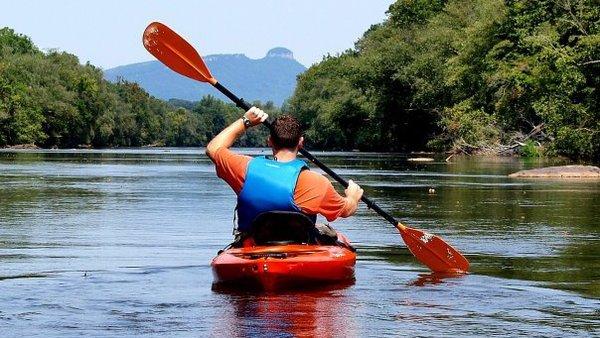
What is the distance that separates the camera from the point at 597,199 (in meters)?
24.8

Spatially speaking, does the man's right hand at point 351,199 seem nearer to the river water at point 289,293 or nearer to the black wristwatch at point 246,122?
the river water at point 289,293

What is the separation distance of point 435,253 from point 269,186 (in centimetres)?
314

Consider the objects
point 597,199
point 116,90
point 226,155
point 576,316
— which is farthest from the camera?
point 116,90

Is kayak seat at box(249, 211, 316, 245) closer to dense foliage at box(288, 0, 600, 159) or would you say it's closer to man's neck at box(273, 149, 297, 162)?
man's neck at box(273, 149, 297, 162)

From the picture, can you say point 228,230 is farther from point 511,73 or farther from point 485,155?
point 485,155

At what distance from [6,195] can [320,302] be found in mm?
16913

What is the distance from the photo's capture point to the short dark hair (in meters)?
9.62

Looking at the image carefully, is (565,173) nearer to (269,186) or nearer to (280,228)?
(280,228)

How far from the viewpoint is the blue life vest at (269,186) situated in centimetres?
966

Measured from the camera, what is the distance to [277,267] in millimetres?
9461

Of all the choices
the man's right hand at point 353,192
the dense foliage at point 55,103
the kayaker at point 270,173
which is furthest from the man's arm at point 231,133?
the dense foliage at point 55,103

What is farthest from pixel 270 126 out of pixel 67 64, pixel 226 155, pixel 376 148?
pixel 67 64

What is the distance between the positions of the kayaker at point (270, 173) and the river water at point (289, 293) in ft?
2.39

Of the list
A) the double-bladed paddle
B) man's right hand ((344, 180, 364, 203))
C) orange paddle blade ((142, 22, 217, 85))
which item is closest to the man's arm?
man's right hand ((344, 180, 364, 203))
